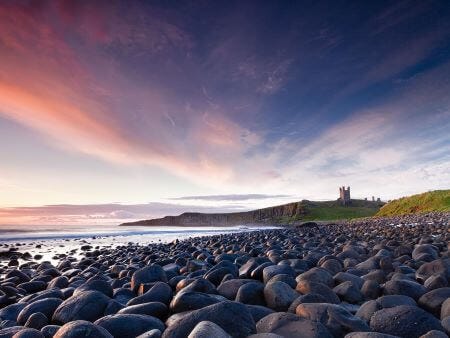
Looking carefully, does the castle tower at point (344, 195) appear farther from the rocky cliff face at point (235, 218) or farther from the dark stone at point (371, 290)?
the dark stone at point (371, 290)

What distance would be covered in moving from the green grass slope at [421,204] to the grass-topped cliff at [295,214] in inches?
834

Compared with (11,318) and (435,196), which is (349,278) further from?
(435,196)

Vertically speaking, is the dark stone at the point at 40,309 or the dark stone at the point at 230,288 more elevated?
the dark stone at the point at 230,288

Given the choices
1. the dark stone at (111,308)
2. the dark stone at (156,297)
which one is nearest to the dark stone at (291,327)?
the dark stone at (156,297)

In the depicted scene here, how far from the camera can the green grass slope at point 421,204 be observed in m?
29.5

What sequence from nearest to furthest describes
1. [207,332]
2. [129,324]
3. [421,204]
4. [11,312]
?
[207,332] < [129,324] < [11,312] < [421,204]

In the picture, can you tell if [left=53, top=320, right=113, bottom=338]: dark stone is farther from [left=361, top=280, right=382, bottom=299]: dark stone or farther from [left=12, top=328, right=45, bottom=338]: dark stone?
[left=361, top=280, right=382, bottom=299]: dark stone

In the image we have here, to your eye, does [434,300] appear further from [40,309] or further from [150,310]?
[40,309]

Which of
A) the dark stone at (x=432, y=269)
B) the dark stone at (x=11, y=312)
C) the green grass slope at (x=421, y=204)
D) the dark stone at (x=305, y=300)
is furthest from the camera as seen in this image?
the green grass slope at (x=421, y=204)

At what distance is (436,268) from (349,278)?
125 cm

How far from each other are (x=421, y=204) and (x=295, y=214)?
1596 inches

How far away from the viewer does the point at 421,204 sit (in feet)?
106

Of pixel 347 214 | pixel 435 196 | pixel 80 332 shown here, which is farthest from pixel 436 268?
pixel 347 214

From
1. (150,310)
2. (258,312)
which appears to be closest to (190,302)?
(150,310)
